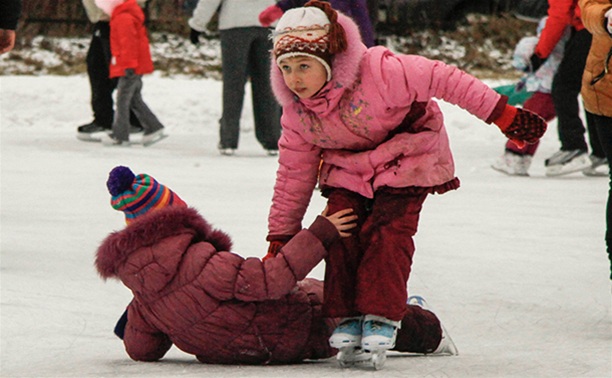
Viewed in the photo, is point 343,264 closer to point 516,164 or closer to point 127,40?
point 516,164

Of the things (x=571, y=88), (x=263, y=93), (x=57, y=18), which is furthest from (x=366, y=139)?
(x=57, y=18)

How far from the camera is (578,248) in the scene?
5.88 metres

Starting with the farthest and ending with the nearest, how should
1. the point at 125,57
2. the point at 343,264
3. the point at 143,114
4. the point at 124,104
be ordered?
the point at 143,114, the point at 124,104, the point at 125,57, the point at 343,264

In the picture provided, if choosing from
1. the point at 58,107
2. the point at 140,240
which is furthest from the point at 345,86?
the point at 58,107

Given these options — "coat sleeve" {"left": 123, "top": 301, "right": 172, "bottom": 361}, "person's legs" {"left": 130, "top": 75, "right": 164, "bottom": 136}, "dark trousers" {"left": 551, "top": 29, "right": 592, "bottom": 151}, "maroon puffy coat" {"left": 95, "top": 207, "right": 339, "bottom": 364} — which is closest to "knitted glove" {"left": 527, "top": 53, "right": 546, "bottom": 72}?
"dark trousers" {"left": 551, "top": 29, "right": 592, "bottom": 151}

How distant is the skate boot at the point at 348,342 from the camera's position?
345 centimetres

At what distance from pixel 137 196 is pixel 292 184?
1.51 ft

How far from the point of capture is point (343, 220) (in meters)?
3.56

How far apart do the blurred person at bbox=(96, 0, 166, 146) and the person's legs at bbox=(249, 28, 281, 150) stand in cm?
109

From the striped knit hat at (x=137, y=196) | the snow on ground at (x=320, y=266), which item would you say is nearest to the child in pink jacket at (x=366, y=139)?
the snow on ground at (x=320, y=266)

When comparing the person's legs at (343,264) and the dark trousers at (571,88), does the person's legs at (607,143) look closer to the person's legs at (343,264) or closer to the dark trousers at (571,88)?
the person's legs at (343,264)

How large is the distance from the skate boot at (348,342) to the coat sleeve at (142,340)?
1.61 ft

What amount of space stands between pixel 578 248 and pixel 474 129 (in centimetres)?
672

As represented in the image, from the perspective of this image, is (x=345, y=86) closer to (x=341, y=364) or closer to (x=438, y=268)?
(x=341, y=364)
